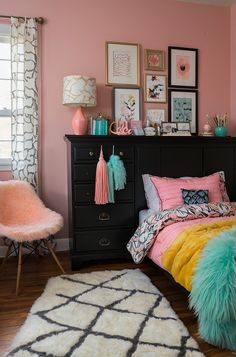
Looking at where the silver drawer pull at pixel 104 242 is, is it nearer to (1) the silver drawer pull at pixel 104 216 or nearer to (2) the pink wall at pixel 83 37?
(1) the silver drawer pull at pixel 104 216

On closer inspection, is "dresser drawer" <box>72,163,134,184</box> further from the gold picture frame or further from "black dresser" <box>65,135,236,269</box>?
the gold picture frame

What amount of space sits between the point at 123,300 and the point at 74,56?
8.01 ft

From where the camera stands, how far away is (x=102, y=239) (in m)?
2.88

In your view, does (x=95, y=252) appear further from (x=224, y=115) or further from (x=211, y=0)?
(x=211, y=0)

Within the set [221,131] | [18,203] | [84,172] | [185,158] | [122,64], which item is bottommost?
[18,203]

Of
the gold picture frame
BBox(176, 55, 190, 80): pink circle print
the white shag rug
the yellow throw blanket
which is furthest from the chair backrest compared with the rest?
BBox(176, 55, 190, 80): pink circle print

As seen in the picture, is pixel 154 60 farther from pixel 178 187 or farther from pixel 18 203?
pixel 18 203

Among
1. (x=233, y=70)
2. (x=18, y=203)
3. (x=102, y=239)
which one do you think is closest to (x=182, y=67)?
(x=233, y=70)

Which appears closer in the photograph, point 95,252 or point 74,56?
point 95,252

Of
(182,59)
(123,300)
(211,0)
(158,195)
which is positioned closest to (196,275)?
(123,300)

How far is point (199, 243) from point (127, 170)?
4.03 feet

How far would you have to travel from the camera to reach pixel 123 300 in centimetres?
214

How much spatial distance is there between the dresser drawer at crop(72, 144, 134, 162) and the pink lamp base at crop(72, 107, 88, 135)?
11.0 inches

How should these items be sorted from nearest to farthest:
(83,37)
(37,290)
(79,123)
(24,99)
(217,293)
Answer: (217,293)
(37,290)
(79,123)
(24,99)
(83,37)
